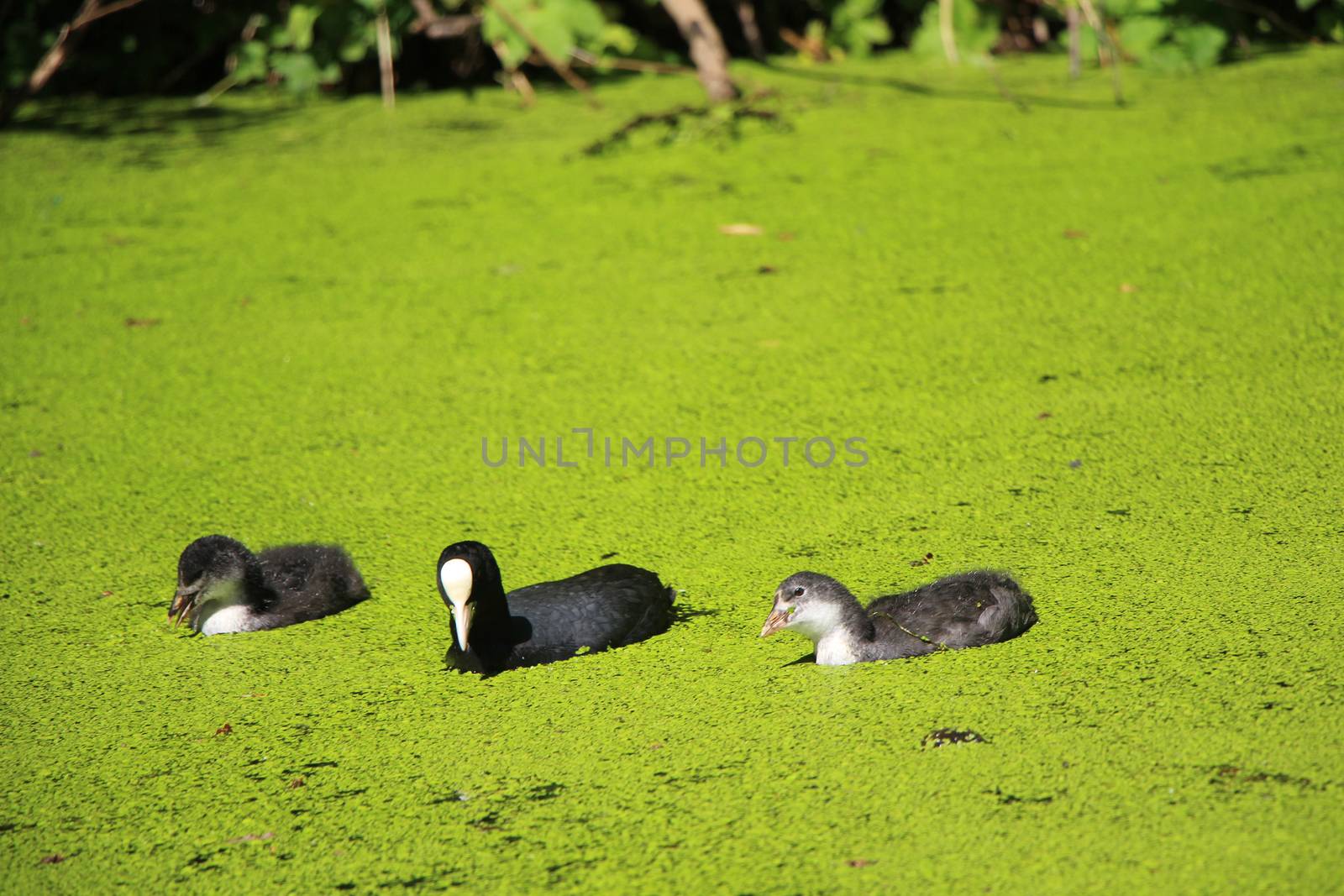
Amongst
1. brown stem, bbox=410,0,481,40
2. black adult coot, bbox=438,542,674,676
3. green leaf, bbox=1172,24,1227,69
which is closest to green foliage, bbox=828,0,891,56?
green leaf, bbox=1172,24,1227,69

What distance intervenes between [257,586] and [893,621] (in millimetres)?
922

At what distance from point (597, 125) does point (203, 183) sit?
4.39ft

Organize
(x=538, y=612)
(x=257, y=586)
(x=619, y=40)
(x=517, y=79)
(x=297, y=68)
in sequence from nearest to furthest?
(x=538, y=612) → (x=257, y=586) → (x=517, y=79) → (x=297, y=68) → (x=619, y=40)

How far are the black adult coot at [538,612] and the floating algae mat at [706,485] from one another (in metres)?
0.04

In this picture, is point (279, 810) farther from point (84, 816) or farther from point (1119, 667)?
point (1119, 667)

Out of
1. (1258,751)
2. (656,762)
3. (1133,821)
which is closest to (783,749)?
(656,762)

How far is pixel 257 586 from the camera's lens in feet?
6.36

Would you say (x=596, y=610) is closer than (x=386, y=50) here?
Yes

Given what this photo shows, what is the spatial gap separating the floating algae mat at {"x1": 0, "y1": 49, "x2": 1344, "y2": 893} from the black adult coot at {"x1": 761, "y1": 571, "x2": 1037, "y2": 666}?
0.03 m

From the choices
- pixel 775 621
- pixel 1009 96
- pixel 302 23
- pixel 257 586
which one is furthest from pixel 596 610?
pixel 302 23

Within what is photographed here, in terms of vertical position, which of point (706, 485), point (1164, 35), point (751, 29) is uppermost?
point (751, 29)

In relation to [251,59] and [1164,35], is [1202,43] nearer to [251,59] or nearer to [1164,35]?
[1164,35]

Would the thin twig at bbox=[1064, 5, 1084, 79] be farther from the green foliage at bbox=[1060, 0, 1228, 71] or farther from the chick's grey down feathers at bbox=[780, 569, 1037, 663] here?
the chick's grey down feathers at bbox=[780, 569, 1037, 663]

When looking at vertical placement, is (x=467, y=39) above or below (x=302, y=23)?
below
